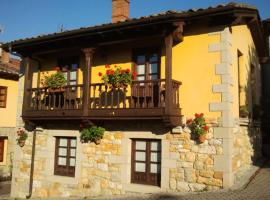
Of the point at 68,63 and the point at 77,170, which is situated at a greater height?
the point at 68,63

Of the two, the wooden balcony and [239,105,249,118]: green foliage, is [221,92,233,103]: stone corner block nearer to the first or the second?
the wooden balcony

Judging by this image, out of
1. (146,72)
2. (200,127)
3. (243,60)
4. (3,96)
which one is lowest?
(200,127)

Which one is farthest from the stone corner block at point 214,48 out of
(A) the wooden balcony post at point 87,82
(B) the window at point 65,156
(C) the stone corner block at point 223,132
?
(B) the window at point 65,156

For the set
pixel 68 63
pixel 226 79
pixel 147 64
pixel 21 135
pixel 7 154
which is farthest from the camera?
pixel 7 154

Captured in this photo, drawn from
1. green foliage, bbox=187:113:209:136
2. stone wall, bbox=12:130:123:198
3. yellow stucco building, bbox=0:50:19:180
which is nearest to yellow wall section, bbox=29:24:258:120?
green foliage, bbox=187:113:209:136

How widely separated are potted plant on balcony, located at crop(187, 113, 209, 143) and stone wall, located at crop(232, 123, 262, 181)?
42.6 inches

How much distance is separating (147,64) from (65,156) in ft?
13.9

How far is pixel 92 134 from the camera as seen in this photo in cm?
994

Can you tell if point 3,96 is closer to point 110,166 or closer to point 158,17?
point 110,166

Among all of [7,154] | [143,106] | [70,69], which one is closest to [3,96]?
[7,154]

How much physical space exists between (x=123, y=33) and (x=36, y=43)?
3.24 m

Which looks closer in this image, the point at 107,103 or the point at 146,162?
the point at 146,162

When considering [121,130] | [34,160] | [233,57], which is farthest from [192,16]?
[34,160]

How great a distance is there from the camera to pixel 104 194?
31.6ft
